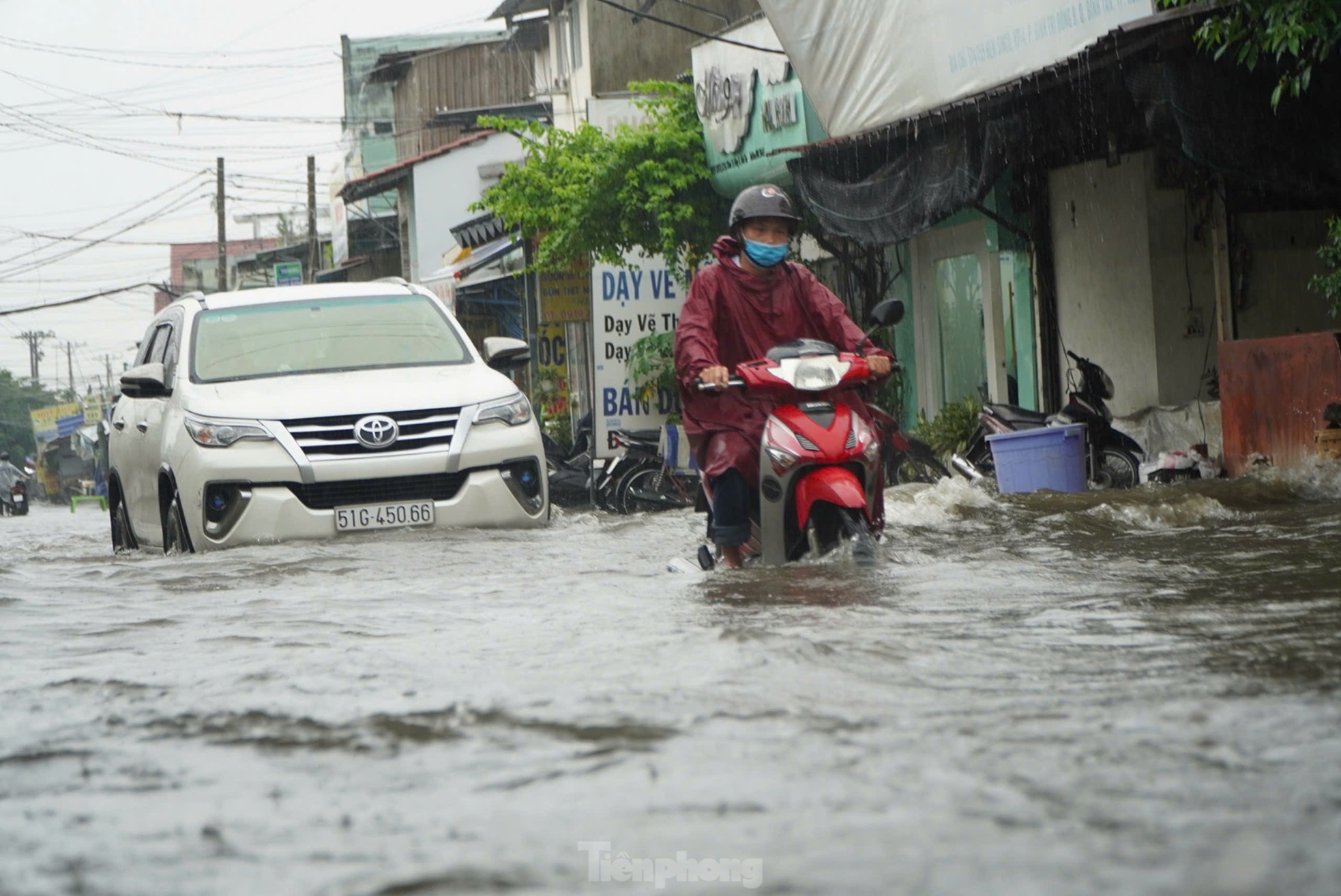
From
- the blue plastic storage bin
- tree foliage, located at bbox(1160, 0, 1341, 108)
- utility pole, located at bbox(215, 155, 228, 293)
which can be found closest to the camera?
tree foliage, located at bbox(1160, 0, 1341, 108)

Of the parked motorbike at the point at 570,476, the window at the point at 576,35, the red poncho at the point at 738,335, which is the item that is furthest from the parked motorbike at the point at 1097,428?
the window at the point at 576,35

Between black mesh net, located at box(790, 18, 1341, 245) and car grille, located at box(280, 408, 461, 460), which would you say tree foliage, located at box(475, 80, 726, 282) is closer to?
black mesh net, located at box(790, 18, 1341, 245)

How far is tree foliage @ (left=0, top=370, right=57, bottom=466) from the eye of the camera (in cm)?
8344

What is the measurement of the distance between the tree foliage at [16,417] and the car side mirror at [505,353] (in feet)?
253

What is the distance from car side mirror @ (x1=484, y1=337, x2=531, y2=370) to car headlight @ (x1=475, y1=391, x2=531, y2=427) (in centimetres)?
33

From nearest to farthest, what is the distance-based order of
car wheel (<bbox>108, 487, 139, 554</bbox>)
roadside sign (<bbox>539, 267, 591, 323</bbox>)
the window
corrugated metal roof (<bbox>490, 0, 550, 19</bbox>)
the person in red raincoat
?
the person in red raincoat < car wheel (<bbox>108, 487, 139, 554</bbox>) < roadside sign (<bbox>539, 267, 591, 323</bbox>) < the window < corrugated metal roof (<bbox>490, 0, 550, 19</bbox>)

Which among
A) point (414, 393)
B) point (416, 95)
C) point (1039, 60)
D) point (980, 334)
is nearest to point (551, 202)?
point (980, 334)

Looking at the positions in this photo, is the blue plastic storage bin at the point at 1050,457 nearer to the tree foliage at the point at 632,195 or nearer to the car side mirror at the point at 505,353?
the car side mirror at the point at 505,353

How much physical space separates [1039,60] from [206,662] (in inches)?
352

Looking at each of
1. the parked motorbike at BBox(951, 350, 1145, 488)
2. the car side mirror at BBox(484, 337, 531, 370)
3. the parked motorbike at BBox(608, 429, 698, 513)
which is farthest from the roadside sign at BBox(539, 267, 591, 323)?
the car side mirror at BBox(484, 337, 531, 370)

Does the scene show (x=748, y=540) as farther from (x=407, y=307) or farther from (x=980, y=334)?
(x=980, y=334)

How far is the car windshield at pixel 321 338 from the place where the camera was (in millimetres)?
9023

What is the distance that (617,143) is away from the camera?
18281 mm

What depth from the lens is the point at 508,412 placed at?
859 cm
